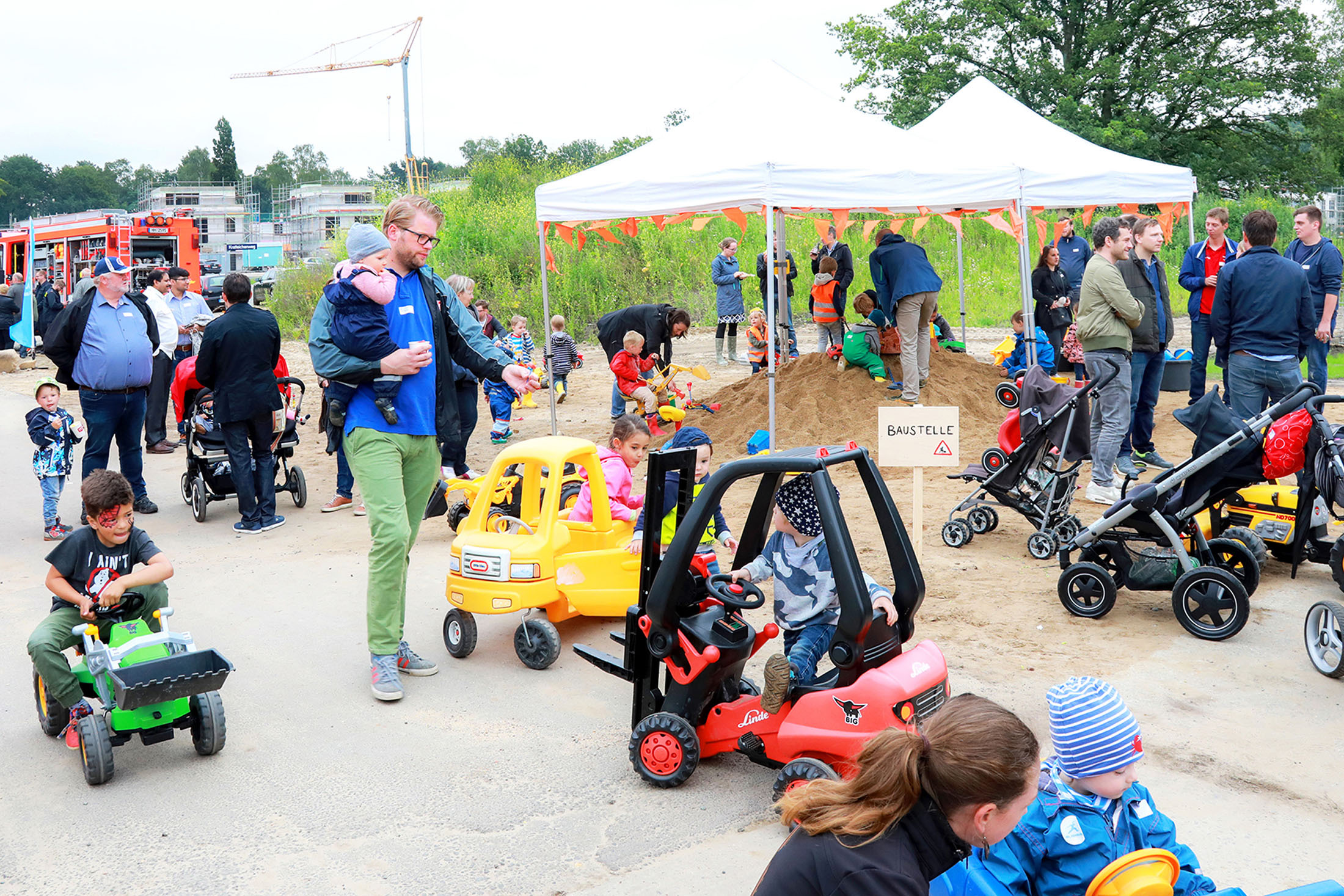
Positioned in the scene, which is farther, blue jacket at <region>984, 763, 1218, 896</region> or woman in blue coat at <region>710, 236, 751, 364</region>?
woman in blue coat at <region>710, 236, 751, 364</region>

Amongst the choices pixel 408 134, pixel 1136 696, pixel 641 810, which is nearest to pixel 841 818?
pixel 641 810

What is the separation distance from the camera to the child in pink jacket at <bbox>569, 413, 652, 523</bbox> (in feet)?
19.6

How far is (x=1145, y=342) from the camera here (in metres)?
9.12

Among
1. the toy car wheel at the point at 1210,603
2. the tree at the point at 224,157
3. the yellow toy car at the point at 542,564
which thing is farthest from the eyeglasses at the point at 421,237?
the tree at the point at 224,157

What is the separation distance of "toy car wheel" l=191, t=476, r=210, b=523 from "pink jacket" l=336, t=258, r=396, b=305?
4.73 metres

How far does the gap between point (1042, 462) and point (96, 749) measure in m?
5.91

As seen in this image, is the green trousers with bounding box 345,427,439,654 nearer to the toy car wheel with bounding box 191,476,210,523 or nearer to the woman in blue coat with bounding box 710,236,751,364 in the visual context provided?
the toy car wheel with bounding box 191,476,210,523

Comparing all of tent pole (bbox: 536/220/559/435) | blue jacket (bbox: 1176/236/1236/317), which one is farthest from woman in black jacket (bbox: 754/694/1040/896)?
blue jacket (bbox: 1176/236/1236/317)

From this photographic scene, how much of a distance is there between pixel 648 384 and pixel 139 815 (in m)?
8.51

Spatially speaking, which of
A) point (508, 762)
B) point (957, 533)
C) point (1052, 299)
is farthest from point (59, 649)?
point (1052, 299)

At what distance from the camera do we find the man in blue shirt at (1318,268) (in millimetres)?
9539

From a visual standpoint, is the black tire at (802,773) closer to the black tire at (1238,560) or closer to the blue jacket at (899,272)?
the black tire at (1238,560)

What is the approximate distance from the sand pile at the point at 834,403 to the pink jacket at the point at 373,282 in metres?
6.33

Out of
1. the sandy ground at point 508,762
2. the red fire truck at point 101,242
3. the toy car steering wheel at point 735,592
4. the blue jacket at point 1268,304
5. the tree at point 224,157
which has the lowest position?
the sandy ground at point 508,762
